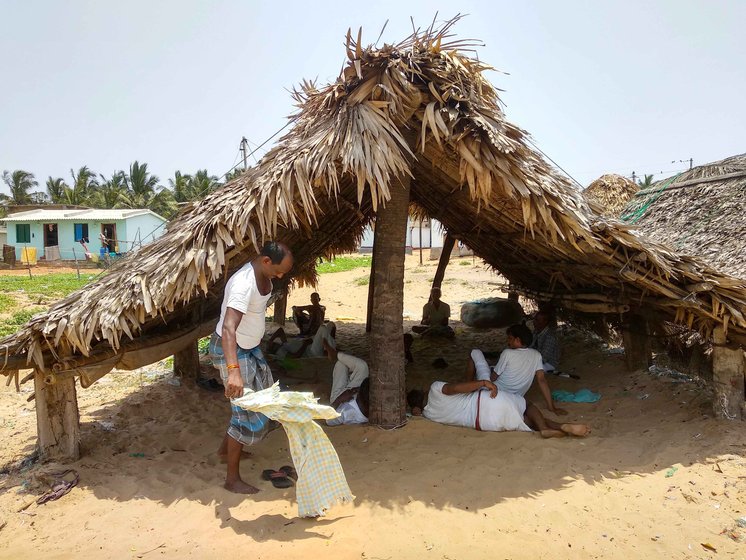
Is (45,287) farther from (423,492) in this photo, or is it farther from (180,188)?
(180,188)

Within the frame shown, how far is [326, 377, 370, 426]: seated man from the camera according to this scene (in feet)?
15.3

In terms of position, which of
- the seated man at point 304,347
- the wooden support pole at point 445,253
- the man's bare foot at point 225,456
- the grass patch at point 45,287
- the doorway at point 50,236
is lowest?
the man's bare foot at point 225,456

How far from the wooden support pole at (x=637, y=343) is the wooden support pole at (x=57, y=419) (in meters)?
5.32

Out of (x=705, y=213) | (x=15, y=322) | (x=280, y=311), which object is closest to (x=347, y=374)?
(x=280, y=311)

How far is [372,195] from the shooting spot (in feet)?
11.8

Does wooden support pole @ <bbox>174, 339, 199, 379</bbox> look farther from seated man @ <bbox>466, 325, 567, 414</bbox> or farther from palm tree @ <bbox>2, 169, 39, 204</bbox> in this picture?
palm tree @ <bbox>2, 169, 39, 204</bbox>

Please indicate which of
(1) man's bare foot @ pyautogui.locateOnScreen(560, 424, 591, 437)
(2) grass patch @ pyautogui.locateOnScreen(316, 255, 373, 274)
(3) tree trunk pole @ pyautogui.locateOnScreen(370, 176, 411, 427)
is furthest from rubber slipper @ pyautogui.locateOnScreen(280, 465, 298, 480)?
(2) grass patch @ pyautogui.locateOnScreen(316, 255, 373, 274)

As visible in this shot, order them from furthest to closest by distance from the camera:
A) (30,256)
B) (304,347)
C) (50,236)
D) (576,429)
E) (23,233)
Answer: (23,233) < (50,236) < (30,256) < (304,347) < (576,429)

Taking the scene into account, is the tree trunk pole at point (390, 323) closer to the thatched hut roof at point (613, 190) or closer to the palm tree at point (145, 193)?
the thatched hut roof at point (613, 190)

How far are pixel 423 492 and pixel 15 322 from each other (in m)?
9.21

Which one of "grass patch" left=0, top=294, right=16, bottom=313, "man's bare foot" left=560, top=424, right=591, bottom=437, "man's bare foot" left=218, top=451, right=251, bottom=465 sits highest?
"grass patch" left=0, top=294, right=16, bottom=313

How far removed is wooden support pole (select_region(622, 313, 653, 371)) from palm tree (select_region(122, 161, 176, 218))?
3517 cm

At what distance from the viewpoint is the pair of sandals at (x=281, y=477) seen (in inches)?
144

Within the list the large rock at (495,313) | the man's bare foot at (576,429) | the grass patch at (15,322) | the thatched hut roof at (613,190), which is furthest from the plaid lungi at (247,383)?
the thatched hut roof at (613,190)
